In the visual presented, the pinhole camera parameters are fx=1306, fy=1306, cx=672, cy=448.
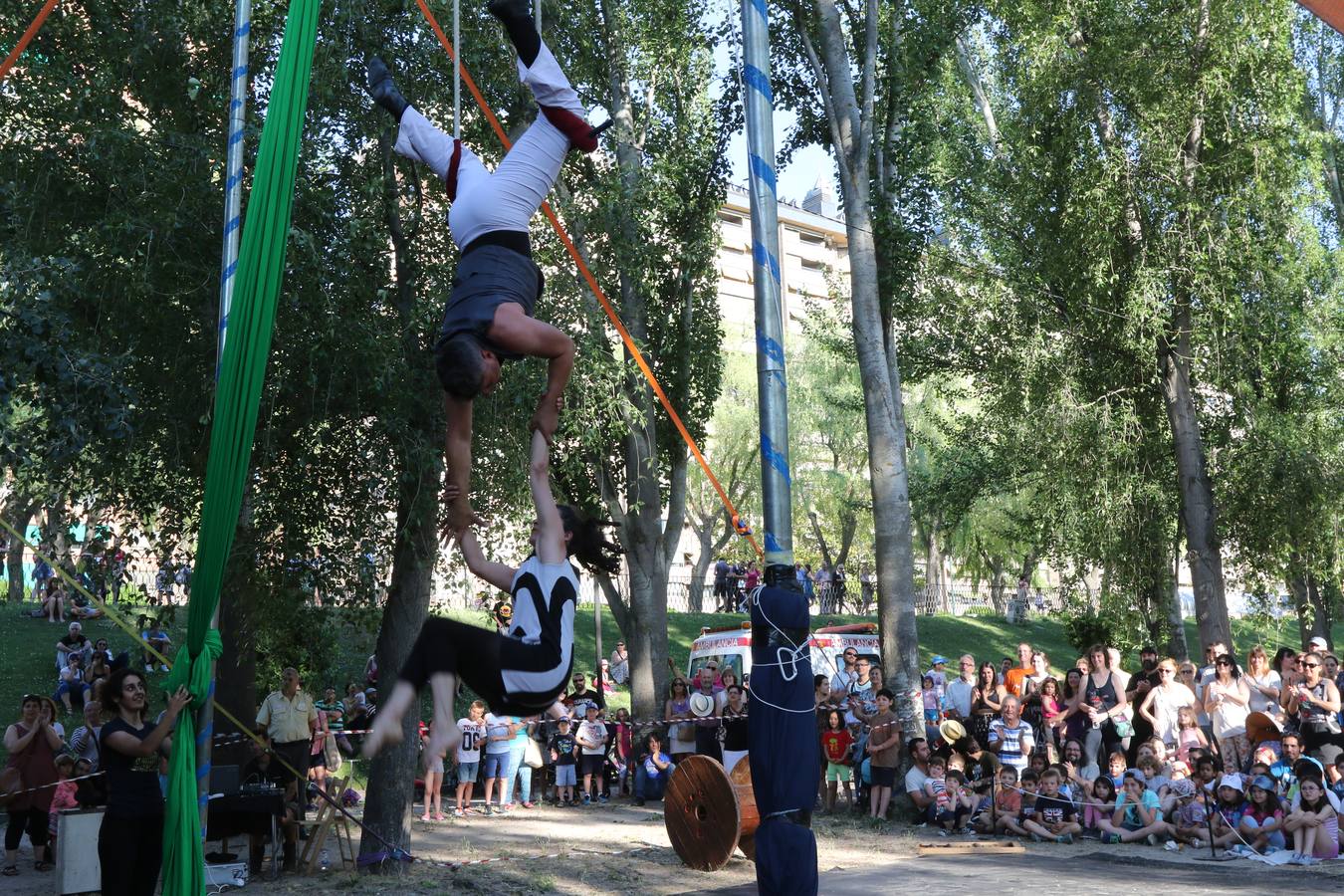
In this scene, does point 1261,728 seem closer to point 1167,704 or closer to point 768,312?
point 1167,704

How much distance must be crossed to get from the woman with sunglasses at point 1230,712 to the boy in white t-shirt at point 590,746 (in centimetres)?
591

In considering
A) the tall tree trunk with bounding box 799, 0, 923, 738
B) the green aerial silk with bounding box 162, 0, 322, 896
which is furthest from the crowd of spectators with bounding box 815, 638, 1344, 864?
the green aerial silk with bounding box 162, 0, 322, 896

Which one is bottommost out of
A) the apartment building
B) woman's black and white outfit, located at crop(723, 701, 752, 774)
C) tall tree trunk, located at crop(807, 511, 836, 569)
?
woman's black and white outfit, located at crop(723, 701, 752, 774)

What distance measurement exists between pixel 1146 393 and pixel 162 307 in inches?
446

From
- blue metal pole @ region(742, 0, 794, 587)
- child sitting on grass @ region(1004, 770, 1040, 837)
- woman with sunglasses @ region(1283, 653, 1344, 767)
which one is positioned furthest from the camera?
child sitting on grass @ region(1004, 770, 1040, 837)

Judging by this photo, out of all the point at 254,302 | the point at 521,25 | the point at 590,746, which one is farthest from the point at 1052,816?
the point at 521,25

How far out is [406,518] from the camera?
28.1ft

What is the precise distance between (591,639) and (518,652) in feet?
62.6

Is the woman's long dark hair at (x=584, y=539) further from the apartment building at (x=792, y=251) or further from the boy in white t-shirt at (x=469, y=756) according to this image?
the apartment building at (x=792, y=251)

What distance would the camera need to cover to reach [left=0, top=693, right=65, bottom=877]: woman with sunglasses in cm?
882

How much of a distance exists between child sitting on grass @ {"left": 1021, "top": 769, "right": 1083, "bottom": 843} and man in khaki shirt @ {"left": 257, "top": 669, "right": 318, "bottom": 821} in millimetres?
5782

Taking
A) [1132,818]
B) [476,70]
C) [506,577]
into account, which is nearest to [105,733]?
[506,577]

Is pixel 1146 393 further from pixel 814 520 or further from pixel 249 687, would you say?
pixel 814 520

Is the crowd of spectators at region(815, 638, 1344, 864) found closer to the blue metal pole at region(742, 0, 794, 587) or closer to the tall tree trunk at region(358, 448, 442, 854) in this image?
the tall tree trunk at region(358, 448, 442, 854)
